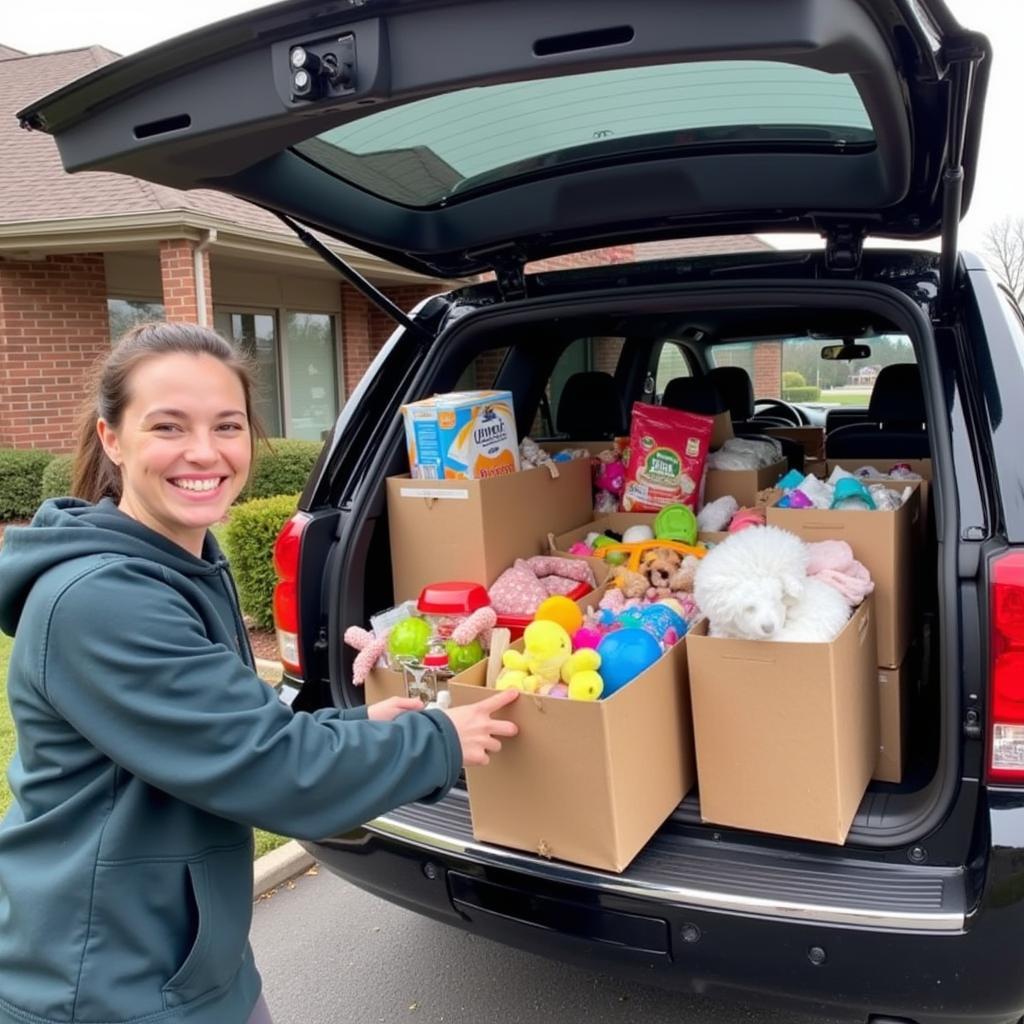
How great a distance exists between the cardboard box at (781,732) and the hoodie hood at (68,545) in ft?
3.41

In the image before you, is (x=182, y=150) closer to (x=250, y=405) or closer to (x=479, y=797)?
(x=250, y=405)

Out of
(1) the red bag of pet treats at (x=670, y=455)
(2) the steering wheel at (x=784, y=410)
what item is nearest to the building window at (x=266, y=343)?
(2) the steering wheel at (x=784, y=410)

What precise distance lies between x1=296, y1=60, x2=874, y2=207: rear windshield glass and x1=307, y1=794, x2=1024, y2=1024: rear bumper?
1.47 m

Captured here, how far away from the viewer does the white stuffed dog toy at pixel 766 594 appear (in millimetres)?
1861

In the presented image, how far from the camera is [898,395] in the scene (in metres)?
3.80

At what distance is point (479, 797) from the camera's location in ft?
6.39

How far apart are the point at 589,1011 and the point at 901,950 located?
3.53 ft

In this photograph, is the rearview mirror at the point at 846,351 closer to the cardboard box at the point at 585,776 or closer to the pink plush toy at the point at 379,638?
the pink plush toy at the point at 379,638

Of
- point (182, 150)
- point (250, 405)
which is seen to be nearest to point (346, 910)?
point (250, 405)

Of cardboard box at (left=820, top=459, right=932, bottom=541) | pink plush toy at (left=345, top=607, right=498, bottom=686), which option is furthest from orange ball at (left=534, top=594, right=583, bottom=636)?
cardboard box at (left=820, top=459, right=932, bottom=541)

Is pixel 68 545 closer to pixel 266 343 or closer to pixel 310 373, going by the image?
pixel 266 343

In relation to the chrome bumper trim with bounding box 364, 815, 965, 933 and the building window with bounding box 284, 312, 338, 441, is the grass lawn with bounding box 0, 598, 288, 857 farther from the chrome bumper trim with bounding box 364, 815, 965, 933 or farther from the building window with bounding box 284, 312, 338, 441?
the building window with bounding box 284, 312, 338, 441

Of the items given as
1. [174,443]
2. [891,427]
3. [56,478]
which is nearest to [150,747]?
[174,443]

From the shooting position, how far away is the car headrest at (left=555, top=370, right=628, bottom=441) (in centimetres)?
427
